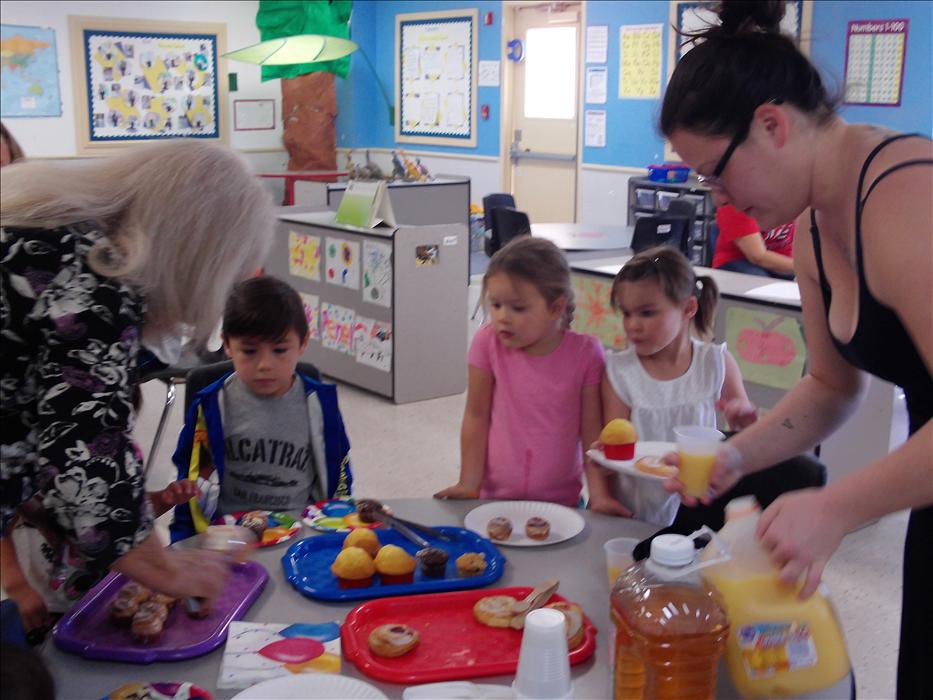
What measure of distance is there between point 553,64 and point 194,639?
26.6 ft

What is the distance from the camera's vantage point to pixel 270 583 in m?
1.41

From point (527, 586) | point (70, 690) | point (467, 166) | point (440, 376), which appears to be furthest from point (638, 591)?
point (467, 166)

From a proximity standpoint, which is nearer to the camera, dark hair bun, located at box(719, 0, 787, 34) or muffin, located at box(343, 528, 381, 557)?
dark hair bun, located at box(719, 0, 787, 34)

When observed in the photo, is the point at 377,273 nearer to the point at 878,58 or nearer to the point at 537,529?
the point at 537,529

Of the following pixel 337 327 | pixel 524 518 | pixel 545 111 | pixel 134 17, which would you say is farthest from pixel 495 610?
pixel 134 17

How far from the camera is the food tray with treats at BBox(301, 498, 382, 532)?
1.60 metres

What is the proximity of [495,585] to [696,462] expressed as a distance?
0.35m

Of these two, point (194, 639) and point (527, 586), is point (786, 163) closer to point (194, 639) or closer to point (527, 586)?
point (527, 586)

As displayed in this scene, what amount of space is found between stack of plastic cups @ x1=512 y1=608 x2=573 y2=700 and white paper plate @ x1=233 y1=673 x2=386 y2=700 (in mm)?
238

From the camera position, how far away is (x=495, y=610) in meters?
1.27

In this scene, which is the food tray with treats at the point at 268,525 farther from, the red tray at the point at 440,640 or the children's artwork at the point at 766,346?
the children's artwork at the point at 766,346

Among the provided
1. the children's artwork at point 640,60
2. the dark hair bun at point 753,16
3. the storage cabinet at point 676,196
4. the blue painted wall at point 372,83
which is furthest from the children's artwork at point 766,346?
the blue painted wall at point 372,83

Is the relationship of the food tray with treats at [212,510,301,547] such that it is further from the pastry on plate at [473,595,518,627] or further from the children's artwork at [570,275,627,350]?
the children's artwork at [570,275,627,350]

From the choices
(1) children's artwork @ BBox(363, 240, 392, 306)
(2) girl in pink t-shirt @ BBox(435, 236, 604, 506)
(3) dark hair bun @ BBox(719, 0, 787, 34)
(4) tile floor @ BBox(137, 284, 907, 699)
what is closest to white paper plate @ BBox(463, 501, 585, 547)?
(2) girl in pink t-shirt @ BBox(435, 236, 604, 506)
